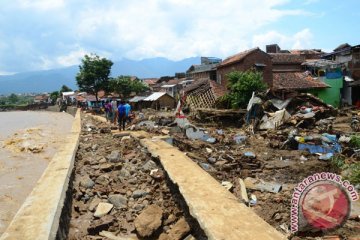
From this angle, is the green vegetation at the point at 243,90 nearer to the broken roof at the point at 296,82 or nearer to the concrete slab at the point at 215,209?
the broken roof at the point at 296,82

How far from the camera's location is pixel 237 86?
24109 mm

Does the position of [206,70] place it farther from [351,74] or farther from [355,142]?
[355,142]

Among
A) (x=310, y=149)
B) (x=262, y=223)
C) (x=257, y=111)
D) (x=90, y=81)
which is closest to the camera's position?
(x=262, y=223)

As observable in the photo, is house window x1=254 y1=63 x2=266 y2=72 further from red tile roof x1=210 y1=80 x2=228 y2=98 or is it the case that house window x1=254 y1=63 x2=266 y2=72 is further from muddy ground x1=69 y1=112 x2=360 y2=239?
muddy ground x1=69 y1=112 x2=360 y2=239

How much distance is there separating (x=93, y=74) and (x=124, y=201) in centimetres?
4512

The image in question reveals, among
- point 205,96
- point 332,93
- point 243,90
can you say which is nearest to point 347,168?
point 243,90

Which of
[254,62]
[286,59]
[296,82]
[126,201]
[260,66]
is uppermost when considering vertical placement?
[286,59]

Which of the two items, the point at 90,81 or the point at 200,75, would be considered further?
the point at 90,81

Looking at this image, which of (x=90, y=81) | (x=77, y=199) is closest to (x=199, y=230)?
(x=77, y=199)

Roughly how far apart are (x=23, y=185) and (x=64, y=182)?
370 centimetres

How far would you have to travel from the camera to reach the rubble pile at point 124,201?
4.44 meters

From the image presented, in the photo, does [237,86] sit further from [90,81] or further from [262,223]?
[90,81]

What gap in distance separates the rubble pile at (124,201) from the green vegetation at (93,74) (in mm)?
41112

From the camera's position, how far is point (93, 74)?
160 feet
